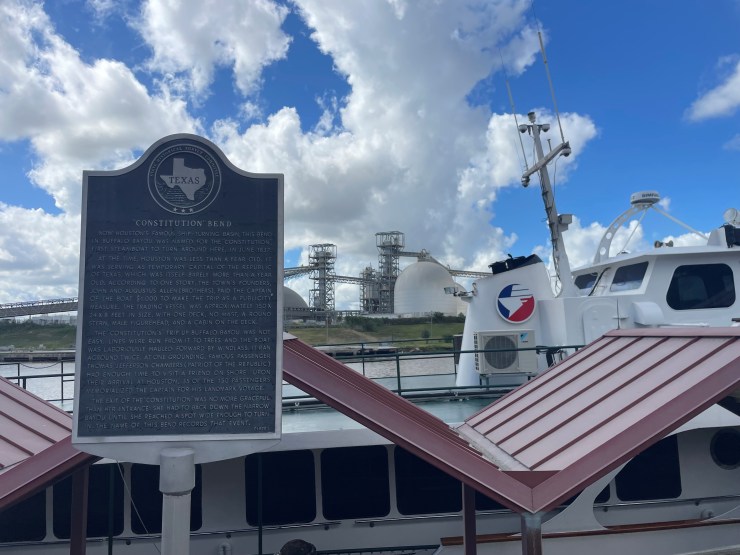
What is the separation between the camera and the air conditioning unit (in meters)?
8.87

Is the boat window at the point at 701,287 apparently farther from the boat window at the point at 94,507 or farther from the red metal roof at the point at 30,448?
the red metal roof at the point at 30,448

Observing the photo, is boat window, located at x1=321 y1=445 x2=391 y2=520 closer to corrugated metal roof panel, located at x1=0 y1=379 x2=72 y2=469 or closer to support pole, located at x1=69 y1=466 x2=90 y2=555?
support pole, located at x1=69 y1=466 x2=90 y2=555

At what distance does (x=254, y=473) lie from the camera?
248 inches

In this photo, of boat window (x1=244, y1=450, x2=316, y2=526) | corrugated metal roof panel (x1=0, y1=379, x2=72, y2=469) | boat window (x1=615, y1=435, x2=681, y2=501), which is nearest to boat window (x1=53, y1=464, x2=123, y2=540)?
corrugated metal roof panel (x1=0, y1=379, x2=72, y2=469)

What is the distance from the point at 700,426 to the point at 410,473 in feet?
10.7

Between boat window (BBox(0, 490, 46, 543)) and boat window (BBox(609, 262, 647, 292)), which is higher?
boat window (BBox(609, 262, 647, 292))

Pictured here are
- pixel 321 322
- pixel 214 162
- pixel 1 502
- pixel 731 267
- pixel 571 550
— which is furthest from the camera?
pixel 321 322

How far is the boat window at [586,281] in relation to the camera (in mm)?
11304

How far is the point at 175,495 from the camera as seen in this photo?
11.9ft

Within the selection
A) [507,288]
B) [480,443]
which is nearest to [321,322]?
[507,288]

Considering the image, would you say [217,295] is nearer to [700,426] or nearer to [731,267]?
[700,426]

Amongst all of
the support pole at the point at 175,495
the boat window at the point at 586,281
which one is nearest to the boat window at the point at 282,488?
the support pole at the point at 175,495

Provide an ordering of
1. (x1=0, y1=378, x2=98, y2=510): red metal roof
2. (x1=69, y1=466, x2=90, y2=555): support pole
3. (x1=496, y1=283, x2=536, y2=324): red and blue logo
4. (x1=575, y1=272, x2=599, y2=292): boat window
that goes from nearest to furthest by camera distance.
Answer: (x1=0, y1=378, x2=98, y2=510): red metal roof, (x1=69, y1=466, x2=90, y2=555): support pole, (x1=496, y1=283, x2=536, y2=324): red and blue logo, (x1=575, y1=272, x2=599, y2=292): boat window

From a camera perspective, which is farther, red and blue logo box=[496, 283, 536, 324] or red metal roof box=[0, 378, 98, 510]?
red and blue logo box=[496, 283, 536, 324]
